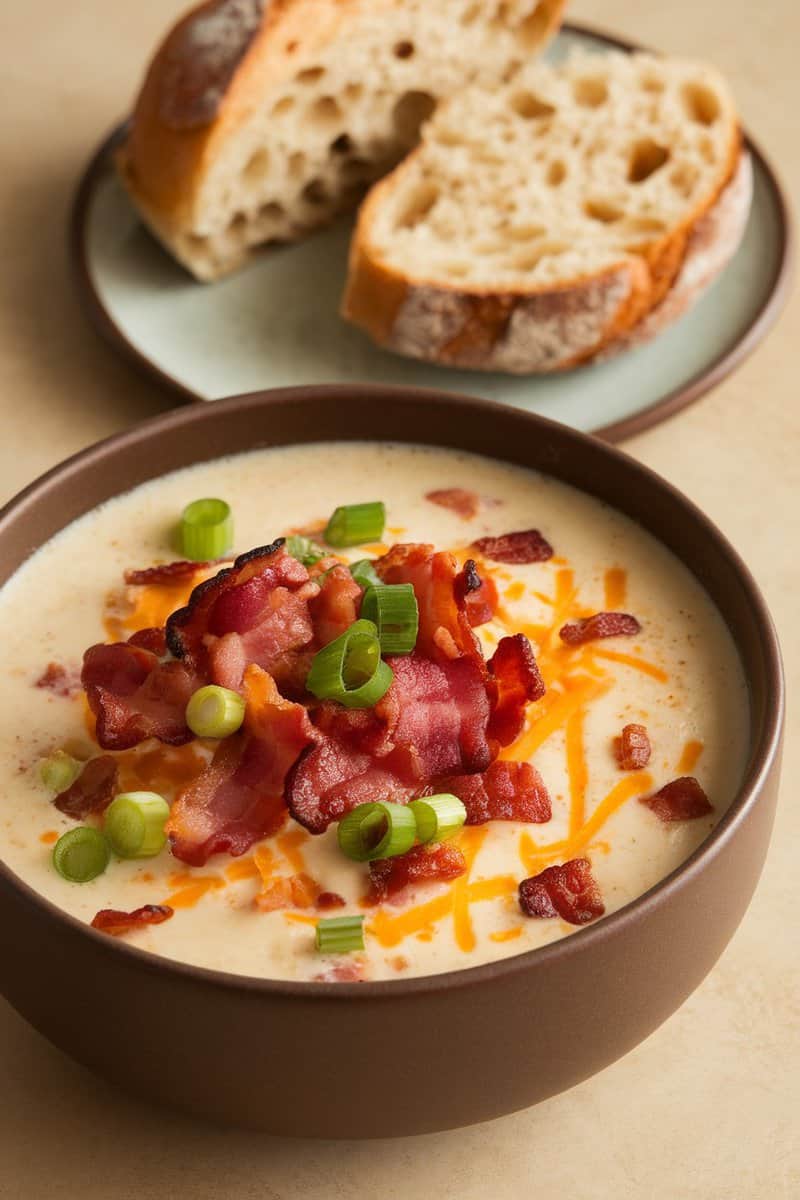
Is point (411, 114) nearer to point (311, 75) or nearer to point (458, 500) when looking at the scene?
point (311, 75)

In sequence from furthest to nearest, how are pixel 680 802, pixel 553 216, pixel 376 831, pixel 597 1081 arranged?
pixel 553 216 < pixel 597 1081 < pixel 680 802 < pixel 376 831

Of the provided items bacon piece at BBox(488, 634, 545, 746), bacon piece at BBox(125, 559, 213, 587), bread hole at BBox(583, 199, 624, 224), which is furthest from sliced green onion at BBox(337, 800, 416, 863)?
bread hole at BBox(583, 199, 624, 224)

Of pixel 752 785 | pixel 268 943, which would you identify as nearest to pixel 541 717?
Answer: pixel 752 785

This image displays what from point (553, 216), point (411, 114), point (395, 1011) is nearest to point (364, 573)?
point (395, 1011)

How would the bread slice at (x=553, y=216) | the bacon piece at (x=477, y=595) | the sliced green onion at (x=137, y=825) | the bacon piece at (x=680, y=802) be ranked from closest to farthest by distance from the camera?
1. the sliced green onion at (x=137, y=825)
2. the bacon piece at (x=680, y=802)
3. the bacon piece at (x=477, y=595)
4. the bread slice at (x=553, y=216)

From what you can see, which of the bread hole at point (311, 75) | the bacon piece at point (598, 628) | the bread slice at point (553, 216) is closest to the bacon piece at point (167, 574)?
the bacon piece at point (598, 628)

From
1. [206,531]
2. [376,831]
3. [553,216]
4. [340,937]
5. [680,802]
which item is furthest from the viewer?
[553,216]

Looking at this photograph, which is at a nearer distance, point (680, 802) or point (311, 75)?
point (680, 802)

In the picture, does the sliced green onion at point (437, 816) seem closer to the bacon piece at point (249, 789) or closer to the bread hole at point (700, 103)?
the bacon piece at point (249, 789)
